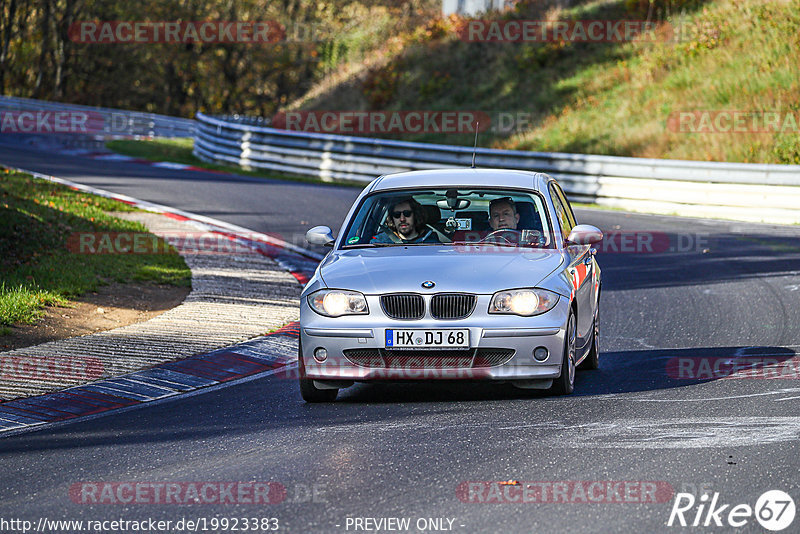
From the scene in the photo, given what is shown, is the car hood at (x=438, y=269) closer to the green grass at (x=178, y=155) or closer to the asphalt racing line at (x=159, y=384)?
the asphalt racing line at (x=159, y=384)

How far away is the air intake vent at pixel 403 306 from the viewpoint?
7879mm

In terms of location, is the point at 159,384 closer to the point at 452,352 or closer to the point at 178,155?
the point at 452,352

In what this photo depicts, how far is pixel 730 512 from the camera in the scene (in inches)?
213

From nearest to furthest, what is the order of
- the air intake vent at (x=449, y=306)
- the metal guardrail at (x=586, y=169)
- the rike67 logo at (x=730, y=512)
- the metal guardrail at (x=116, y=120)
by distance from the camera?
the rike67 logo at (x=730, y=512) < the air intake vent at (x=449, y=306) < the metal guardrail at (x=586, y=169) < the metal guardrail at (x=116, y=120)

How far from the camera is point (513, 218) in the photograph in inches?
360

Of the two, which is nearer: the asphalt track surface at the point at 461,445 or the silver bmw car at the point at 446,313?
the asphalt track surface at the point at 461,445

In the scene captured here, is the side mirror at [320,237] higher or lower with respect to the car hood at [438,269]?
higher

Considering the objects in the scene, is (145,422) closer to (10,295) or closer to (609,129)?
(10,295)

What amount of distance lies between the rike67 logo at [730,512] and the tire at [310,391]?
3204mm

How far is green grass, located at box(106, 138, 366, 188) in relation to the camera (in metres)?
30.5

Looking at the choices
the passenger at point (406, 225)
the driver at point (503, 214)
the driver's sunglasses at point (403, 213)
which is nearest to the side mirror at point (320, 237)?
the passenger at point (406, 225)

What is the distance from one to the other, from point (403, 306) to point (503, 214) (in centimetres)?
159

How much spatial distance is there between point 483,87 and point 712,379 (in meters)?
30.4

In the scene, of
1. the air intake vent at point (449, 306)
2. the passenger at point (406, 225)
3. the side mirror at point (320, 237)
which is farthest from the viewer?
the passenger at point (406, 225)
